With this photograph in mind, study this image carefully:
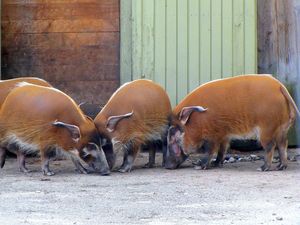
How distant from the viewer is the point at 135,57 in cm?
1017

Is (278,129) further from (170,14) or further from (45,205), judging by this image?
(45,205)

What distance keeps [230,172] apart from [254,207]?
221cm

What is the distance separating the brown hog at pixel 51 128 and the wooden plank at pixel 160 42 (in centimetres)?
156

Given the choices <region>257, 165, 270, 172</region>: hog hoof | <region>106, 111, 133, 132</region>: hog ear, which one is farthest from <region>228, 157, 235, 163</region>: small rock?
<region>106, 111, 133, 132</region>: hog ear

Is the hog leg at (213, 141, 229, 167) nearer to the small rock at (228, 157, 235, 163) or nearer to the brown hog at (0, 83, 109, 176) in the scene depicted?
the small rock at (228, 157, 235, 163)

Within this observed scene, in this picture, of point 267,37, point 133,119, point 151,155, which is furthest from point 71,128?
point 267,37

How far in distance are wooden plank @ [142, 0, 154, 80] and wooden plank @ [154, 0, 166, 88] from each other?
1.7 inches

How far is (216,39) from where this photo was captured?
1014 centimetres

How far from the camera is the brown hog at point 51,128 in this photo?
343 inches

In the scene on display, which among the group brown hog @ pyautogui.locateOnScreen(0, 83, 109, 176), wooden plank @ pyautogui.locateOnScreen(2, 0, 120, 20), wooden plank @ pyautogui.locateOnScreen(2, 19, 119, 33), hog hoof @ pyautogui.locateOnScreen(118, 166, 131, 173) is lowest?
hog hoof @ pyautogui.locateOnScreen(118, 166, 131, 173)

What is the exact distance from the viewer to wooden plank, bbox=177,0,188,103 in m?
10.1

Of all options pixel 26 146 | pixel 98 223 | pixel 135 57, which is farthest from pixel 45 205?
pixel 135 57

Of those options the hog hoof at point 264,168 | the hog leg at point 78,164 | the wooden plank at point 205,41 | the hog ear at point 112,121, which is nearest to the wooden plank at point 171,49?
the wooden plank at point 205,41

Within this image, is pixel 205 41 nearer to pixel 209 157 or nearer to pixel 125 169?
pixel 209 157
